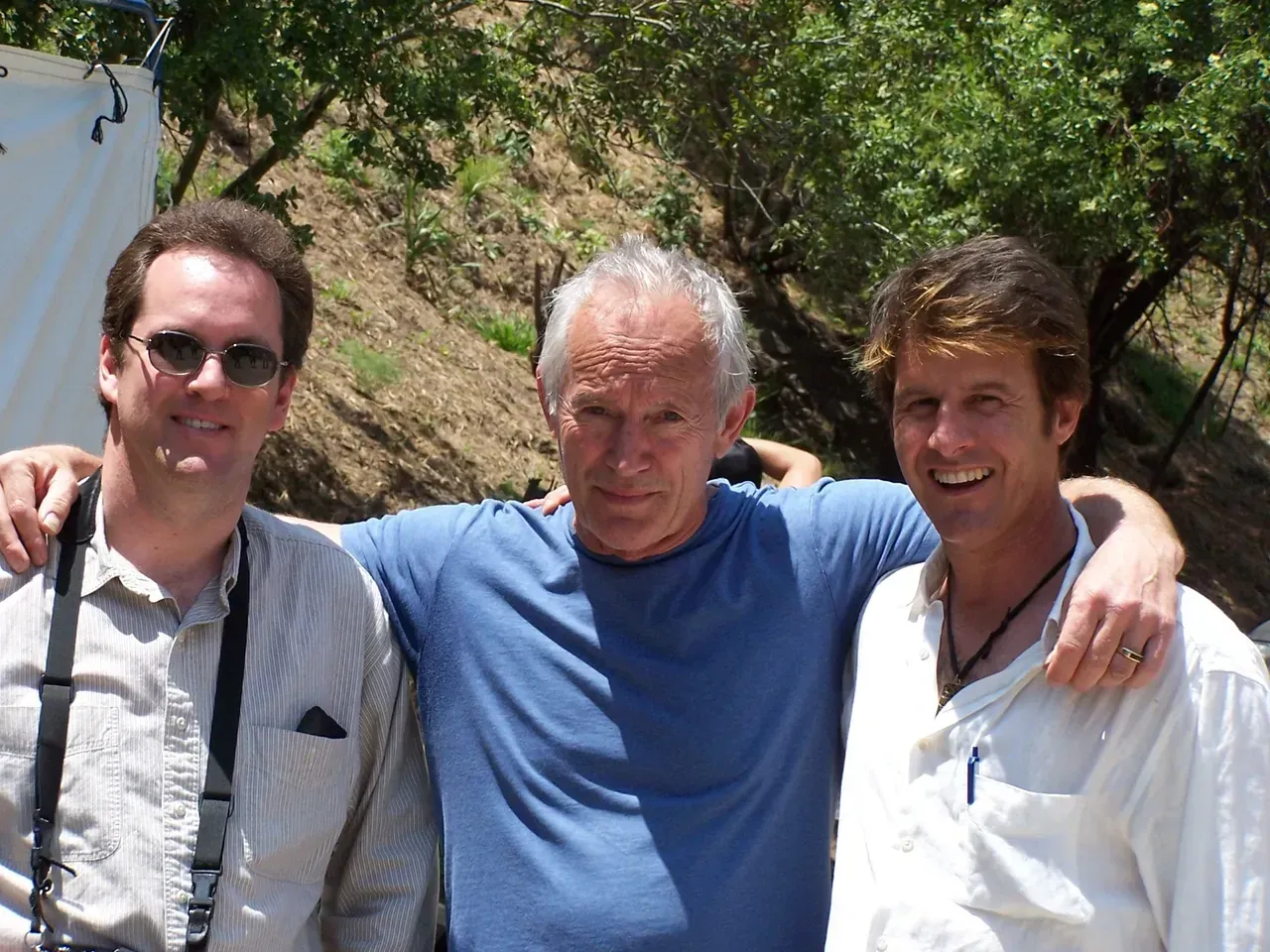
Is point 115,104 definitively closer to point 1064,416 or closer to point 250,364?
point 250,364

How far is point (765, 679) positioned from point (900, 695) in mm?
292

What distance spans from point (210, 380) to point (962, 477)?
46.4 inches

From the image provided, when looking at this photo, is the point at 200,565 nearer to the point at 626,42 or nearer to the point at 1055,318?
the point at 1055,318

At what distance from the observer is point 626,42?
7.60 metres

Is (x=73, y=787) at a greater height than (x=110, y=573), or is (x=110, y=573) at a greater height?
(x=110, y=573)

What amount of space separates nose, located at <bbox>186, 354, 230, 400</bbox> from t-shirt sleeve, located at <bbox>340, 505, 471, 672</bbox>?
1.58 ft

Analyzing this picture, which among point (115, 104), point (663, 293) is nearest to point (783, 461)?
point (115, 104)

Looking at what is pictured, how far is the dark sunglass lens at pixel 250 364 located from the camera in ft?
7.38

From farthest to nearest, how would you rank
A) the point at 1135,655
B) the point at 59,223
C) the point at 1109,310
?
the point at 1109,310
the point at 59,223
the point at 1135,655

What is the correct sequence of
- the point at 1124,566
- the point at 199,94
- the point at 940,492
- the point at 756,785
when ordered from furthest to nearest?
the point at 199,94 → the point at 756,785 → the point at 940,492 → the point at 1124,566

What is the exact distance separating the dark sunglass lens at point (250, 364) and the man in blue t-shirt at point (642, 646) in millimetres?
329

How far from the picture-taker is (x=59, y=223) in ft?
15.6

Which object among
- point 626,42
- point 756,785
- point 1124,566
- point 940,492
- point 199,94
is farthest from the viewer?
point 626,42

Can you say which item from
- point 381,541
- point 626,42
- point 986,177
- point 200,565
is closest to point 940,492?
point 381,541
